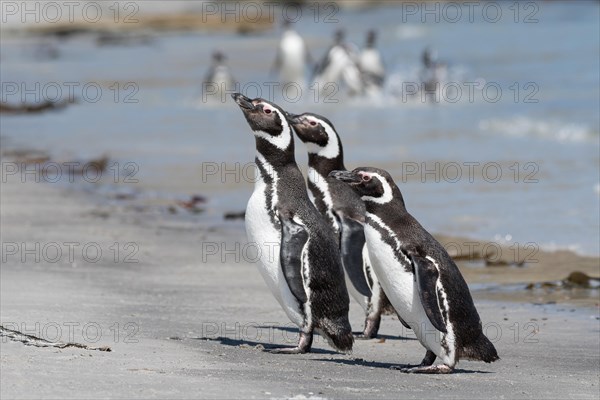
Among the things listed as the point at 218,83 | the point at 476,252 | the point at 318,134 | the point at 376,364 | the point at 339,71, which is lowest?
the point at 476,252

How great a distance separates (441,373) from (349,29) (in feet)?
134

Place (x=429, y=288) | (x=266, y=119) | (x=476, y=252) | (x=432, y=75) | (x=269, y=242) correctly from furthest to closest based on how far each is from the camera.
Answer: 1. (x=432, y=75)
2. (x=476, y=252)
3. (x=266, y=119)
4. (x=269, y=242)
5. (x=429, y=288)

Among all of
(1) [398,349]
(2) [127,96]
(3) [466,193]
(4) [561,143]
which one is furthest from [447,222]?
(2) [127,96]

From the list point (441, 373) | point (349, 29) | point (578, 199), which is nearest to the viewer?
point (441, 373)

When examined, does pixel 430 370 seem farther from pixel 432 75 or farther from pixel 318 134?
pixel 432 75

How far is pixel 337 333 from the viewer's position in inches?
213

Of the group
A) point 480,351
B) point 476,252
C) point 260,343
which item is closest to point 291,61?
point 476,252

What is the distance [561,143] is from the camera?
14297 millimetres

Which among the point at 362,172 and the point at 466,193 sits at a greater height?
the point at 362,172

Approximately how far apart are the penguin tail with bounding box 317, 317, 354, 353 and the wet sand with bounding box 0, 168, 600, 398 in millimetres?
62

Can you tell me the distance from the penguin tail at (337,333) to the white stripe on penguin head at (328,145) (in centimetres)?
116

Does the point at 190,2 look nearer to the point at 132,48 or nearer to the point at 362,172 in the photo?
the point at 132,48

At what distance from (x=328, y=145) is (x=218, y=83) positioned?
15.4m

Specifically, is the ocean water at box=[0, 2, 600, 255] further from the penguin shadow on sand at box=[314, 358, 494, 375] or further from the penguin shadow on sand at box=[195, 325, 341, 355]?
the penguin shadow on sand at box=[314, 358, 494, 375]
